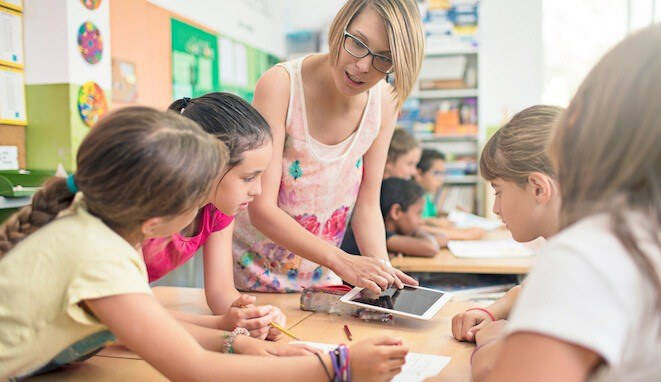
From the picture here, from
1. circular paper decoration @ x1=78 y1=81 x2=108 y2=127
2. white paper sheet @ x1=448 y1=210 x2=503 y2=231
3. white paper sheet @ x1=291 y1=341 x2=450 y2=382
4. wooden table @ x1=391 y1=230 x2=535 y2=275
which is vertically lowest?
wooden table @ x1=391 y1=230 x2=535 y2=275

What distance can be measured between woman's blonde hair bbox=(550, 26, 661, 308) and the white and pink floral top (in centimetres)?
100

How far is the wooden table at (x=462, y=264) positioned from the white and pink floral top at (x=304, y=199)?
0.89m

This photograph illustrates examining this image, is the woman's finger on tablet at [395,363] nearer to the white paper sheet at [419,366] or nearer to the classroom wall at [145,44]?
the white paper sheet at [419,366]

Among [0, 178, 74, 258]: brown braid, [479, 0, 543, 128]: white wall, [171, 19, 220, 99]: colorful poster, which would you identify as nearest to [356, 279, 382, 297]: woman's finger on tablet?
[0, 178, 74, 258]: brown braid

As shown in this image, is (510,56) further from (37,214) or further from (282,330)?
(37,214)

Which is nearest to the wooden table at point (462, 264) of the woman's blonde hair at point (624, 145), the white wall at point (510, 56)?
the woman's blonde hair at point (624, 145)

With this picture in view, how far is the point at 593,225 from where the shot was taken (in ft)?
2.15

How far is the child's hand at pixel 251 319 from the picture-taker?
1239mm

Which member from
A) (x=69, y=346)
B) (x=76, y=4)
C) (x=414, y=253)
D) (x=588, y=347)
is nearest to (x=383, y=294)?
(x=69, y=346)

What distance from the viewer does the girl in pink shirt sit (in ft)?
4.21

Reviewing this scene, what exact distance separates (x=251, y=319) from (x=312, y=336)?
14 centimetres

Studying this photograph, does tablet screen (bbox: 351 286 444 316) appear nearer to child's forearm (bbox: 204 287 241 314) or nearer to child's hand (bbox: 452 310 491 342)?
child's hand (bbox: 452 310 491 342)

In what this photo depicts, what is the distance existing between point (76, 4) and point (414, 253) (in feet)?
6.05

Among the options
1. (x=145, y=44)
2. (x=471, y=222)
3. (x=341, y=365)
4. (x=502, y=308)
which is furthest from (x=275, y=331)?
(x=471, y=222)
